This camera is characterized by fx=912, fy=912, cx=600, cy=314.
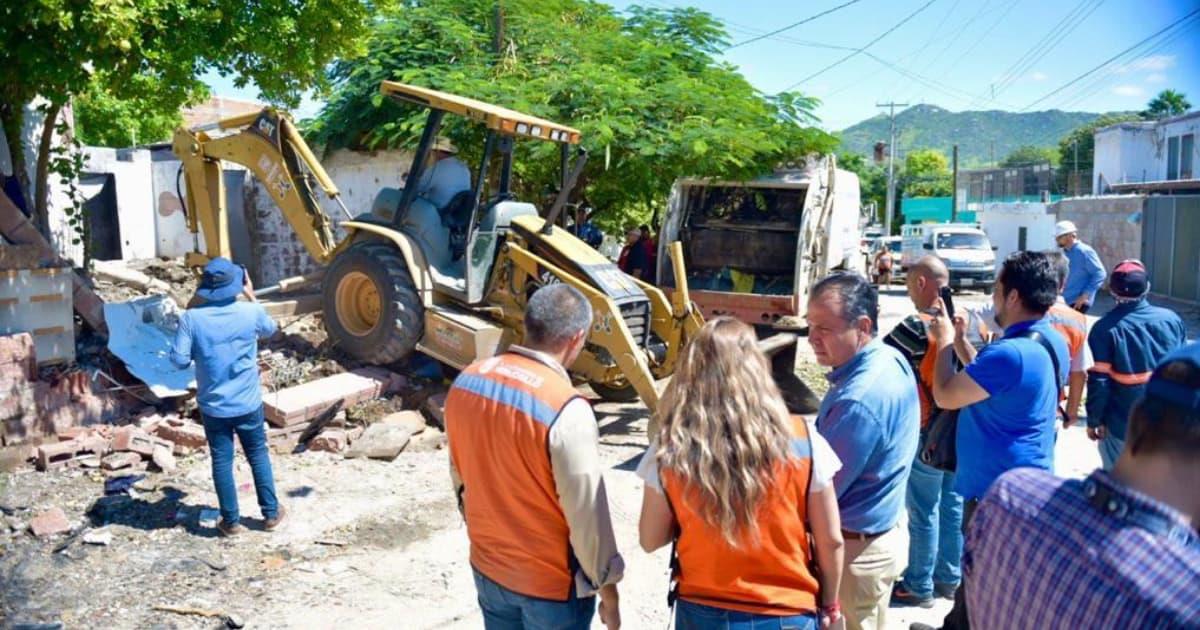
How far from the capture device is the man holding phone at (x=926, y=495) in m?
4.05

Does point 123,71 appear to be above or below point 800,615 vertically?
above

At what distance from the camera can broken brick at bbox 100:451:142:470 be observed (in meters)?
6.09

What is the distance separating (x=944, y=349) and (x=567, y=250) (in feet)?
14.8

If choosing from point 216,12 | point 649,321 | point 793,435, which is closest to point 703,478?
point 793,435

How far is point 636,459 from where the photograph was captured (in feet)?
22.8

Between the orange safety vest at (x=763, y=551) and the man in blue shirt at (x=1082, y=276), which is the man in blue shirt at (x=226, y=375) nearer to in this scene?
the orange safety vest at (x=763, y=551)

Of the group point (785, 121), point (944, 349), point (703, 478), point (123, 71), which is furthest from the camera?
point (785, 121)

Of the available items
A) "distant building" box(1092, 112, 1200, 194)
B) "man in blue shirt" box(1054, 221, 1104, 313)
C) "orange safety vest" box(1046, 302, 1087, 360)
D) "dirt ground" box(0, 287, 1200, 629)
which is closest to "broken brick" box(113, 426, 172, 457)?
"dirt ground" box(0, 287, 1200, 629)

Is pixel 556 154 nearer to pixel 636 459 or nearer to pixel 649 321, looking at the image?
pixel 649 321

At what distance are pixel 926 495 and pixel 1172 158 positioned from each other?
1407 inches

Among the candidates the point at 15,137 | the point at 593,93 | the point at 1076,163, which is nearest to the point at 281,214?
the point at 593,93

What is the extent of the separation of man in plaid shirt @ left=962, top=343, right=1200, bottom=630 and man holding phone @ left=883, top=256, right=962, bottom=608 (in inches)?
90.9

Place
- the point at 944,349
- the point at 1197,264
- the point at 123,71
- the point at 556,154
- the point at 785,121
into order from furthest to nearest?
1. the point at 1197,264
2. the point at 785,121
3. the point at 556,154
4. the point at 123,71
5. the point at 944,349

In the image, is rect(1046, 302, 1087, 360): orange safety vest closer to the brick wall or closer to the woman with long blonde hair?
the woman with long blonde hair
